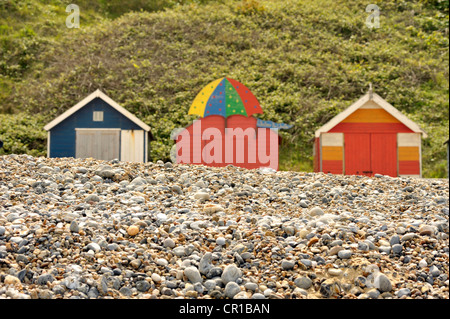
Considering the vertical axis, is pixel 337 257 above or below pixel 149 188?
below

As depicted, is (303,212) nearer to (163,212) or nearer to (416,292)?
(163,212)

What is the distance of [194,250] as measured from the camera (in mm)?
4168

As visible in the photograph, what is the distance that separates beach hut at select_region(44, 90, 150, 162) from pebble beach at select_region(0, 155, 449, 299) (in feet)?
9.01

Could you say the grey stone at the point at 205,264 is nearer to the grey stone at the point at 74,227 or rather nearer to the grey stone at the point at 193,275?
the grey stone at the point at 193,275

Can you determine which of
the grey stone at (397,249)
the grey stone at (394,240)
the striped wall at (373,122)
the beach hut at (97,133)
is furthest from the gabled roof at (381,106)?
the grey stone at (397,249)

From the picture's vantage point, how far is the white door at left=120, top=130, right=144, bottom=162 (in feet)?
33.3

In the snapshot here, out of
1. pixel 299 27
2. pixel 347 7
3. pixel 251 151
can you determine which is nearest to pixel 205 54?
pixel 299 27

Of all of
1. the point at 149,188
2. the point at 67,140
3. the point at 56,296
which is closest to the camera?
the point at 56,296

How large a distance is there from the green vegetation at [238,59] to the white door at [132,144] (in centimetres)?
129

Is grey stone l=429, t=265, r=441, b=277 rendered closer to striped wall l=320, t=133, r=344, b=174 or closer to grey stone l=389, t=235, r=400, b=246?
grey stone l=389, t=235, r=400, b=246

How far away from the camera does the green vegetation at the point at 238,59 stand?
1617 cm

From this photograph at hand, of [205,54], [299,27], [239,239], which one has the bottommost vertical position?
[239,239]

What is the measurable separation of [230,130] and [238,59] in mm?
13536

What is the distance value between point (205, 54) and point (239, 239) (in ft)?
66.5
